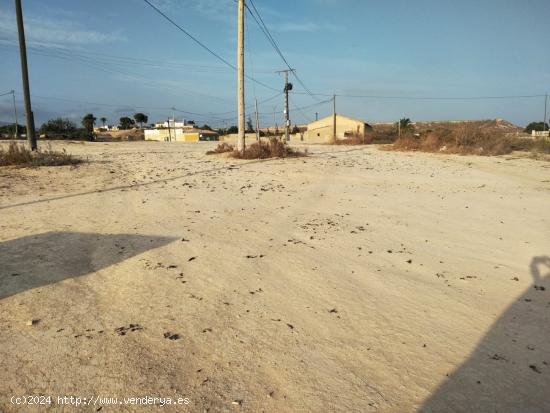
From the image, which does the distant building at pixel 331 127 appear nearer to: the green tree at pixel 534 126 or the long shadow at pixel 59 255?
the green tree at pixel 534 126

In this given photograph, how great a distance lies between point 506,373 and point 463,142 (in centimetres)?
2191

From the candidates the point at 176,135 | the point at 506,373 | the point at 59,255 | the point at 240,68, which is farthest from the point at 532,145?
the point at 176,135

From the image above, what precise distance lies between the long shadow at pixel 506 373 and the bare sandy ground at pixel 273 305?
0.01 meters

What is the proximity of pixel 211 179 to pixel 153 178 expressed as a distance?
1408 millimetres

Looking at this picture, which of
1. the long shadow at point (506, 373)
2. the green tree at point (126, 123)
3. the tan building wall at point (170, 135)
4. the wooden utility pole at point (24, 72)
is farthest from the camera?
the green tree at point (126, 123)

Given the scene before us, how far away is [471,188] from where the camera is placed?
1030 centimetres

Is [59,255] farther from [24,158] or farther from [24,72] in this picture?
[24,72]

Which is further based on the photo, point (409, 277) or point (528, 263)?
point (528, 263)

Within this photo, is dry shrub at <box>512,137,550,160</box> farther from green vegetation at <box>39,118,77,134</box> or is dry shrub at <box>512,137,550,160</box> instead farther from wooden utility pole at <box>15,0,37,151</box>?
green vegetation at <box>39,118,77,134</box>

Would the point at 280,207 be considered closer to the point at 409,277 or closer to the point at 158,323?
the point at 409,277

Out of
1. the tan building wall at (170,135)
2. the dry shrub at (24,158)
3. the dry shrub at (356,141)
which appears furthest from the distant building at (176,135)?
the dry shrub at (24,158)

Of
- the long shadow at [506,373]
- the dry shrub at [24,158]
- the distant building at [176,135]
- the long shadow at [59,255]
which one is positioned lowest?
the long shadow at [506,373]

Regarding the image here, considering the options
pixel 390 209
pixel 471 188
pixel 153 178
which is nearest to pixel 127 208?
pixel 153 178

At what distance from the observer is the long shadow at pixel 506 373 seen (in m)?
2.35
